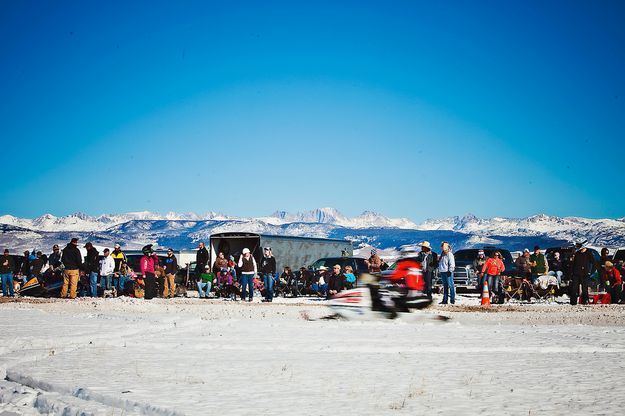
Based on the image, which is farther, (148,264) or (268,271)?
(148,264)

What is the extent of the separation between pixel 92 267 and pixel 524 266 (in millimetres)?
13620

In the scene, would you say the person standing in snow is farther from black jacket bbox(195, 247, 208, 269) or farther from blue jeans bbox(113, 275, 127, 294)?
blue jeans bbox(113, 275, 127, 294)

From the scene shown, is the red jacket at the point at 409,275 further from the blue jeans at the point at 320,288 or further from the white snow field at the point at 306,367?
the blue jeans at the point at 320,288

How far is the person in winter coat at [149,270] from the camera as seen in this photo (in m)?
19.8

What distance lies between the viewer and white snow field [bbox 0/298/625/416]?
16.5 ft

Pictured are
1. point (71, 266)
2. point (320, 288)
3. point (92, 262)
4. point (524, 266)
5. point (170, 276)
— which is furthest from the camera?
point (320, 288)

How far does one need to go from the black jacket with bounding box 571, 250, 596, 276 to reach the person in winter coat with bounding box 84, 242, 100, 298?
546 inches

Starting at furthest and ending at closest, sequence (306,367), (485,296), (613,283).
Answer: (613,283) < (485,296) < (306,367)

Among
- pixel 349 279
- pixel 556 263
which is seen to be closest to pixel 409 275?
pixel 349 279

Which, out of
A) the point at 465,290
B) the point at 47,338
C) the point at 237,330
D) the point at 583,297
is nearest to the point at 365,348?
the point at 237,330

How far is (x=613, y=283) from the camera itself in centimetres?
1814

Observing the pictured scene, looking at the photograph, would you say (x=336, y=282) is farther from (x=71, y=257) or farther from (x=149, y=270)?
(x=71, y=257)

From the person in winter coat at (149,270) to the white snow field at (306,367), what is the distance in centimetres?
753

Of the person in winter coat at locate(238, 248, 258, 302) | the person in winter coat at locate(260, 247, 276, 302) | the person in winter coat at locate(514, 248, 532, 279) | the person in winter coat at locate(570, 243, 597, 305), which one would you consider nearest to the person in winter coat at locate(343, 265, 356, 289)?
the person in winter coat at locate(260, 247, 276, 302)
